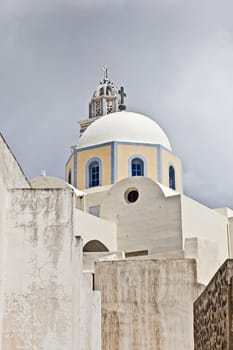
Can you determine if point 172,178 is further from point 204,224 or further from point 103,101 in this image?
point 103,101

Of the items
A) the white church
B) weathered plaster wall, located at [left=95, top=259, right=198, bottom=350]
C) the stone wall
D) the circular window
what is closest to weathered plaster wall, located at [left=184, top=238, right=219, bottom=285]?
the white church

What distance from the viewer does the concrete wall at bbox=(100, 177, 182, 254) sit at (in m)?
21.0

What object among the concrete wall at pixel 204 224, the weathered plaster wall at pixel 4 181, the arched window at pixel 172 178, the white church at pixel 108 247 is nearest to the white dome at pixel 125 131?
the white church at pixel 108 247

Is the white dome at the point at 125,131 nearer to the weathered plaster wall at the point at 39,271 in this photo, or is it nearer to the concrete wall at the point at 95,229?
the concrete wall at the point at 95,229

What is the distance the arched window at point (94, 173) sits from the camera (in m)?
24.6

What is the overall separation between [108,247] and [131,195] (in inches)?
79.4

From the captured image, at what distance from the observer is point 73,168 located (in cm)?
2544

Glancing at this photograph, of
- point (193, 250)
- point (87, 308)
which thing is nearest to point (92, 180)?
point (193, 250)

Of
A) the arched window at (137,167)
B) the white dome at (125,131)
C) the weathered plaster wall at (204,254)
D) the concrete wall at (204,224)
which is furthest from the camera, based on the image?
the white dome at (125,131)

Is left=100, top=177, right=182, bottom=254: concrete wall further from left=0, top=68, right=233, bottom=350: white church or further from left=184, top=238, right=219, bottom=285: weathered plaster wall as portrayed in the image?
left=184, top=238, right=219, bottom=285: weathered plaster wall

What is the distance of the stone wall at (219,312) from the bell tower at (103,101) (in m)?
24.7

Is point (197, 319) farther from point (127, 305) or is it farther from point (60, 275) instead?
point (127, 305)

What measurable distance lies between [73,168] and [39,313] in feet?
51.6

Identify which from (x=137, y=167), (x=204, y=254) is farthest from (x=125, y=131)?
(x=204, y=254)
